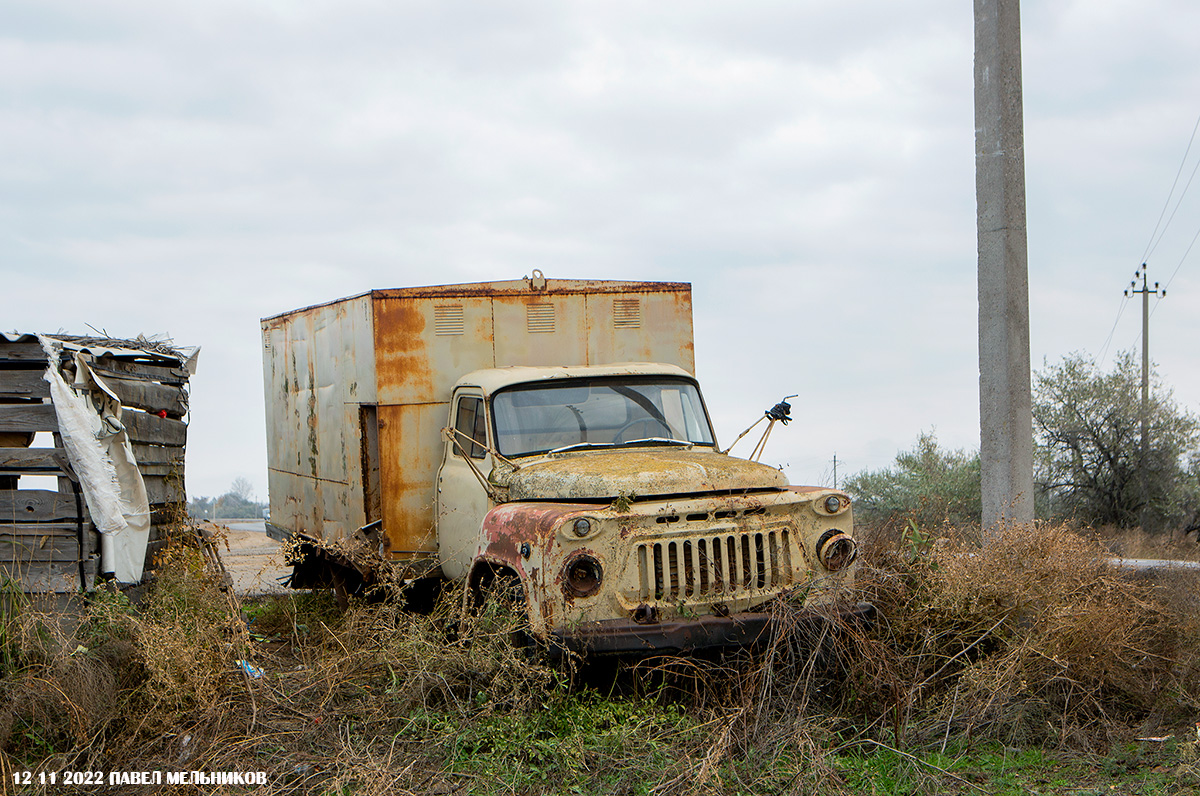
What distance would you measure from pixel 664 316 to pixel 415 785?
17.6ft

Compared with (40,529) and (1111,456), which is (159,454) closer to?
(40,529)

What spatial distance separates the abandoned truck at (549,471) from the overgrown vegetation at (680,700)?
1.11 ft

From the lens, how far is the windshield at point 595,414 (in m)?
8.07

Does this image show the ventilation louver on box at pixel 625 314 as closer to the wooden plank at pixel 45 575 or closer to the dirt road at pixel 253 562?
the dirt road at pixel 253 562

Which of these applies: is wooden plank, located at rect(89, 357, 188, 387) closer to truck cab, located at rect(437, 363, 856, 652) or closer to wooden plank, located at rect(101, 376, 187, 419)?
wooden plank, located at rect(101, 376, 187, 419)

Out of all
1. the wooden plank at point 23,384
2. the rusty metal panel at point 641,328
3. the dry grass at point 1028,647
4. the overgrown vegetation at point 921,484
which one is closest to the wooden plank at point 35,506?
the wooden plank at point 23,384

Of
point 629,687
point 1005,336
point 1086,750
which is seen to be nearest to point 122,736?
point 629,687

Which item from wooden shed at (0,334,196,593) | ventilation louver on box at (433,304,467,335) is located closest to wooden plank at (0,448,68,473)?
wooden shed at (0,334,196,593)

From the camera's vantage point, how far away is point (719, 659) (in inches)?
257

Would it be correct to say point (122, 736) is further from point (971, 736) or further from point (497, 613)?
point (971, 736)

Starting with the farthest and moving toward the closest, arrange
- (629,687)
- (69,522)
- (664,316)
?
(664,316) → (69,522) → (629,687)

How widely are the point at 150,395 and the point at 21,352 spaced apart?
4.95 feet

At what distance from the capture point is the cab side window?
325 inches

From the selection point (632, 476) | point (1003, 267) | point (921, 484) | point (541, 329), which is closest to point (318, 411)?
point (541, 329)
